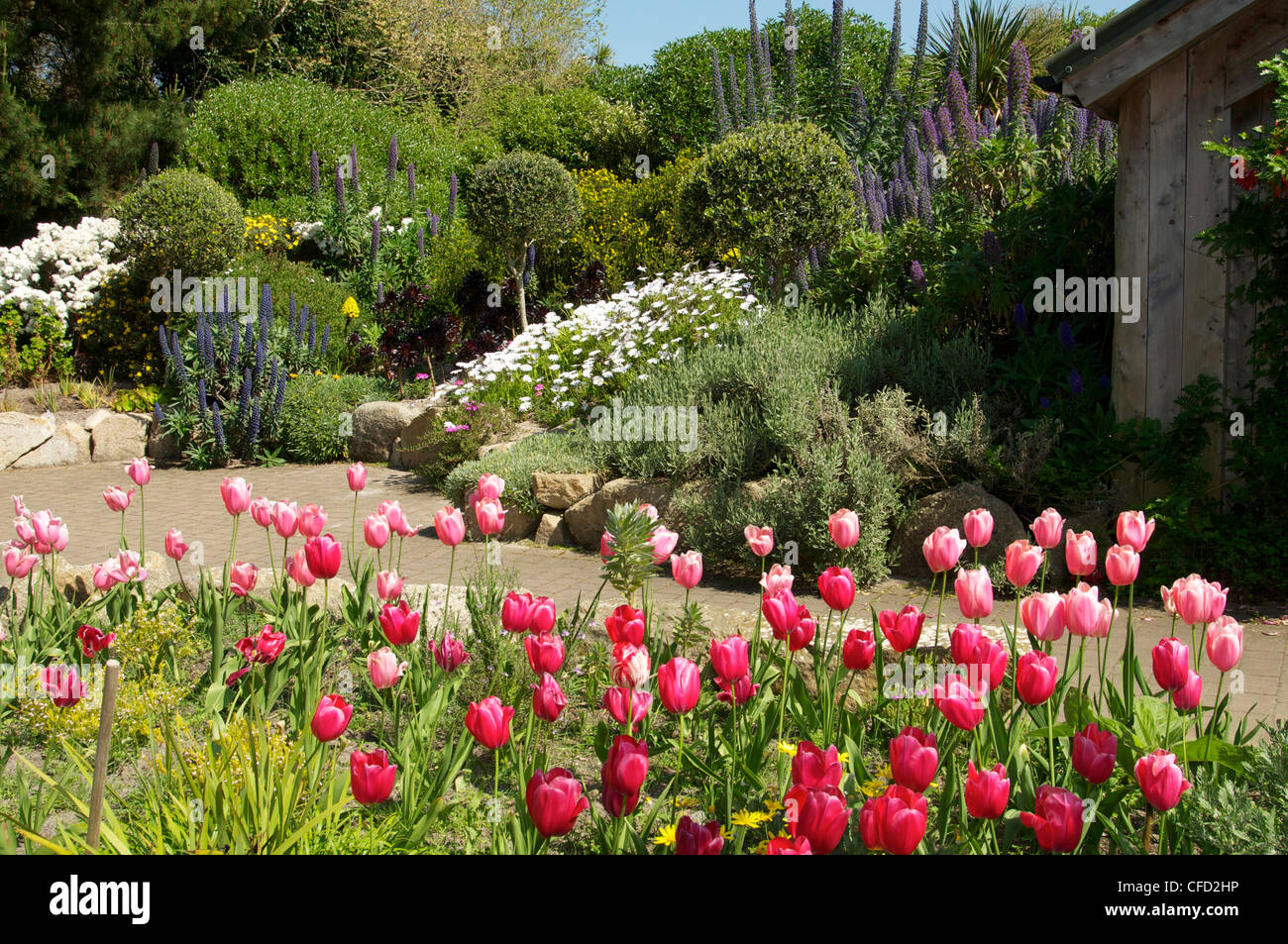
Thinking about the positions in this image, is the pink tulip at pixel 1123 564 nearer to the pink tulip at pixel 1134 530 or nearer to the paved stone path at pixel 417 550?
the pink tulip at pixel 1134 530

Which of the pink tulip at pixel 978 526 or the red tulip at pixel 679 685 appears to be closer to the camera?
the red tulip at pixel 679 685

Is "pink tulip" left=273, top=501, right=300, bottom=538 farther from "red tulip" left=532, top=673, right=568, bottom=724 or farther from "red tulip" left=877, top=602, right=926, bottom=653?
"red tulip" left=877, top=602, right=926, bottom=653

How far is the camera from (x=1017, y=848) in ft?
8.02

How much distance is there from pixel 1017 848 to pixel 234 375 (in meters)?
10.2

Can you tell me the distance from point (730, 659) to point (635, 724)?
0.45 metres

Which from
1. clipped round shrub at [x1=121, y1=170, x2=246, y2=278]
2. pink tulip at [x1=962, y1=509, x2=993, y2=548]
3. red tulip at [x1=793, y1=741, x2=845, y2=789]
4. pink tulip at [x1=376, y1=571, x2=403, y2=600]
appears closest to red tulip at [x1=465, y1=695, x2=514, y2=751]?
red tulip at [x1=793, y1=741, x2=845, y2=789]

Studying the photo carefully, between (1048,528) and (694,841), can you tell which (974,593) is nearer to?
(1048,528)

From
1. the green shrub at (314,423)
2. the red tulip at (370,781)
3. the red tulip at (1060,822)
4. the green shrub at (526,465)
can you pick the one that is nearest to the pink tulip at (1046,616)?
the red tulip at (1060,822)

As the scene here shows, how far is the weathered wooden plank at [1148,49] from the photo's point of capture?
5645mm

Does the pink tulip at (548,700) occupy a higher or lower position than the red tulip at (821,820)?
higher

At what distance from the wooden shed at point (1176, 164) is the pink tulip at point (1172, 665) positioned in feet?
14.3

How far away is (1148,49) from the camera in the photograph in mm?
5805

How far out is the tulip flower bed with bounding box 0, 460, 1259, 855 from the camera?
1987mm

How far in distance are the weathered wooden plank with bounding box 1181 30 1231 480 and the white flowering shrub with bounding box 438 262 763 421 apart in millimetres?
3356
